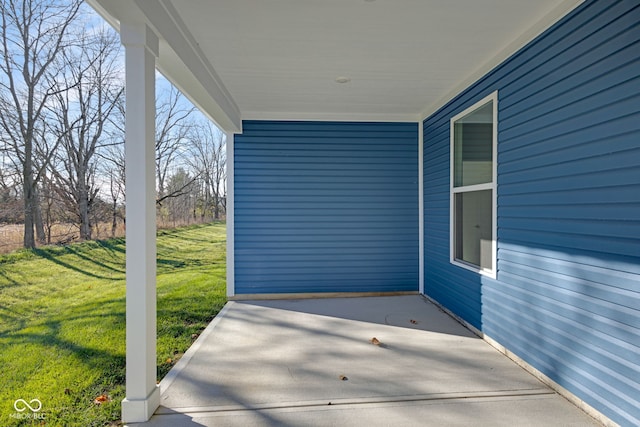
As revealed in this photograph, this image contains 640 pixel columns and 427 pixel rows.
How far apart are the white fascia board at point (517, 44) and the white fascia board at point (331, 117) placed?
803 millimetres

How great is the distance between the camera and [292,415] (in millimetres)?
2143

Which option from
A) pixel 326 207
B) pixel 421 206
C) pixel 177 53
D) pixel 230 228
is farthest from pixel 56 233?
pixel 421 206

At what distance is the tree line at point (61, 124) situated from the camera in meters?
5.45

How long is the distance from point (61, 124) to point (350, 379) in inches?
311

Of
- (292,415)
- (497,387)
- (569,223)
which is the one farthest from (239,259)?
(569,223)

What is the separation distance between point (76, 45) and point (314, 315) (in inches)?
305

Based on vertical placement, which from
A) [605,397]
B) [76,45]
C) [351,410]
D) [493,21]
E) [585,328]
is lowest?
[351,410]

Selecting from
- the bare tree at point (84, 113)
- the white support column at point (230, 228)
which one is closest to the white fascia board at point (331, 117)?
the white support column at point (230, 228)

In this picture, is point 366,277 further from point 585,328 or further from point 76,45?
point 76,45

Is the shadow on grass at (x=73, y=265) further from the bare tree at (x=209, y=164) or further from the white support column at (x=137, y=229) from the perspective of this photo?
the bare tree at (x=209, y=164)

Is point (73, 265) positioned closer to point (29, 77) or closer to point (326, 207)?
point (29, 77)

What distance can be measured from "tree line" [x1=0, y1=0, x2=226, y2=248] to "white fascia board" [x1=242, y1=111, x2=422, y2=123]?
157 inches

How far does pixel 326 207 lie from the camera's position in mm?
5047

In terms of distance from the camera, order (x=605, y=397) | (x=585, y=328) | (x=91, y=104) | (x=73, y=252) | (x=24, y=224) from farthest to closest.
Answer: (x=91, y=104)
(x=73, y=252)
(x=24, y=224)
(x=585, y=328)
(x=605, y=397)
